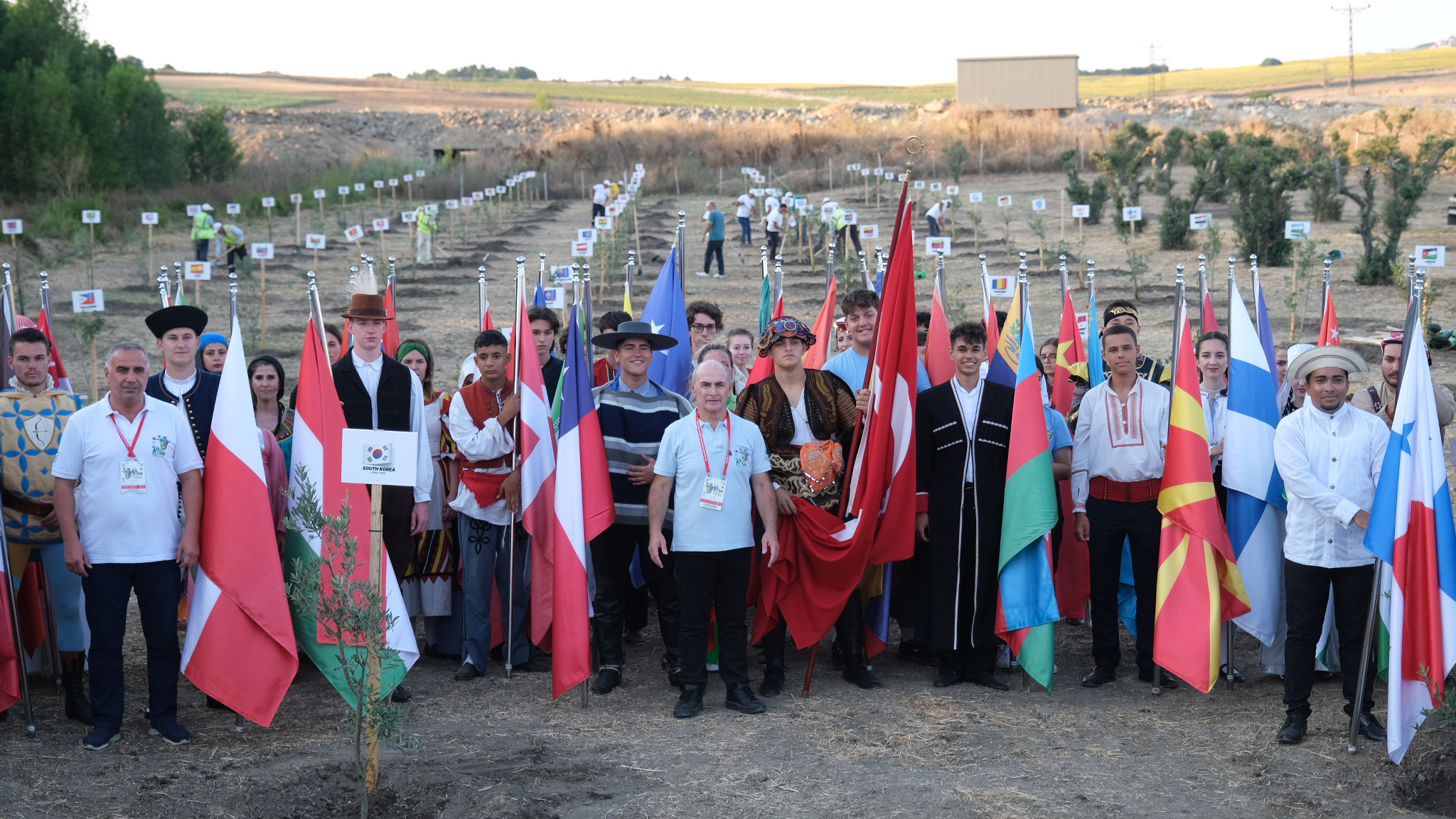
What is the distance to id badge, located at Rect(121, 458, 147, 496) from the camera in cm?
515

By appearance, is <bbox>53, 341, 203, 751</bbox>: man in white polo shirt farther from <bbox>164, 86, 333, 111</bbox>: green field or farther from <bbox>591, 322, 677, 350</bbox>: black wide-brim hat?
<bbox>164, 86, 333, 111</bbox>: green field

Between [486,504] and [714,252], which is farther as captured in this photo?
[714,252]

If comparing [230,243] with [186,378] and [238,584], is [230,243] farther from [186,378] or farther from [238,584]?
[238,584]

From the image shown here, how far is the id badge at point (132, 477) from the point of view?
515cm

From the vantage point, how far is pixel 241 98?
86.9 meters

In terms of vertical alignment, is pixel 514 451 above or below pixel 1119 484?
above

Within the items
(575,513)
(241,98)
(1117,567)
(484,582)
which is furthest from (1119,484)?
(241,98)

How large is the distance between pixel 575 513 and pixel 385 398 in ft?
3.76

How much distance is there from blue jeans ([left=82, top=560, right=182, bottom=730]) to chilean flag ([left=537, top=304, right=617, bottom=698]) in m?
1.63

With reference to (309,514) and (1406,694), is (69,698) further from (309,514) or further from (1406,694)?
(1406,694)

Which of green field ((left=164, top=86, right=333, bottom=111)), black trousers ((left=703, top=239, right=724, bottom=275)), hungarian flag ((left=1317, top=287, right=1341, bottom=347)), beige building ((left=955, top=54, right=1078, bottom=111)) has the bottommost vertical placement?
hungarian flag ((left=1317, top=287, right=1341, bottom=347))

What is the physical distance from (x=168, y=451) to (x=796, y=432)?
274 centimetres

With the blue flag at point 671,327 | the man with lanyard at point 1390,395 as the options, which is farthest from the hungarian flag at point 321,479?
the man with lanyard at point 1390,395

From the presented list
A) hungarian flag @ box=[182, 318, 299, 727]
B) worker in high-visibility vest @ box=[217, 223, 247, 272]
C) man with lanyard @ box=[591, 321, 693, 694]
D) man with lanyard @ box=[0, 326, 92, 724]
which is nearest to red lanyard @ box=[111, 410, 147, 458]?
hungarian flag @ box=[182, 318, 299, 727]
